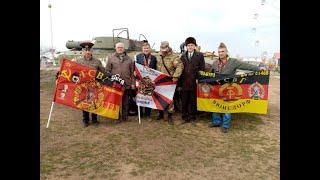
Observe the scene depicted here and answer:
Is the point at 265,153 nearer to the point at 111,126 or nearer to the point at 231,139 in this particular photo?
the point at 231,139

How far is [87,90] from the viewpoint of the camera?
27.8 ft

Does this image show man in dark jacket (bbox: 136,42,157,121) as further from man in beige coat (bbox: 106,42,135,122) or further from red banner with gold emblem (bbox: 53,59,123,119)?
A: red banner with gold emblem (bbox: 53,59,123,119)

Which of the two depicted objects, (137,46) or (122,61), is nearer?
(122,61)

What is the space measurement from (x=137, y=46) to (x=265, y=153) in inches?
398

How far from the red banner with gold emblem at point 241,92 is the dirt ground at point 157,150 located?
0.54 m

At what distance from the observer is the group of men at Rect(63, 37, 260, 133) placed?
27.9ft

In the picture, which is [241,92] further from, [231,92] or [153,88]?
[153,88]

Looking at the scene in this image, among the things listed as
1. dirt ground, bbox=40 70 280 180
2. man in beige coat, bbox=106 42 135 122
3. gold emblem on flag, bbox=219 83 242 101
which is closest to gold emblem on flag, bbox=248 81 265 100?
gold emblem on flag, bbox=219 83 242 101

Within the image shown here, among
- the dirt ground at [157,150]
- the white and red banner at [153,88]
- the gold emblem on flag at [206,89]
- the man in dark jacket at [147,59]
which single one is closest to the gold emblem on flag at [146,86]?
the white and red banner at [153,88]

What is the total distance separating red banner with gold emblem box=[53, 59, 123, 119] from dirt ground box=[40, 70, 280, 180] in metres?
0.45

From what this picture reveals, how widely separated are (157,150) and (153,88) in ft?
7.50
